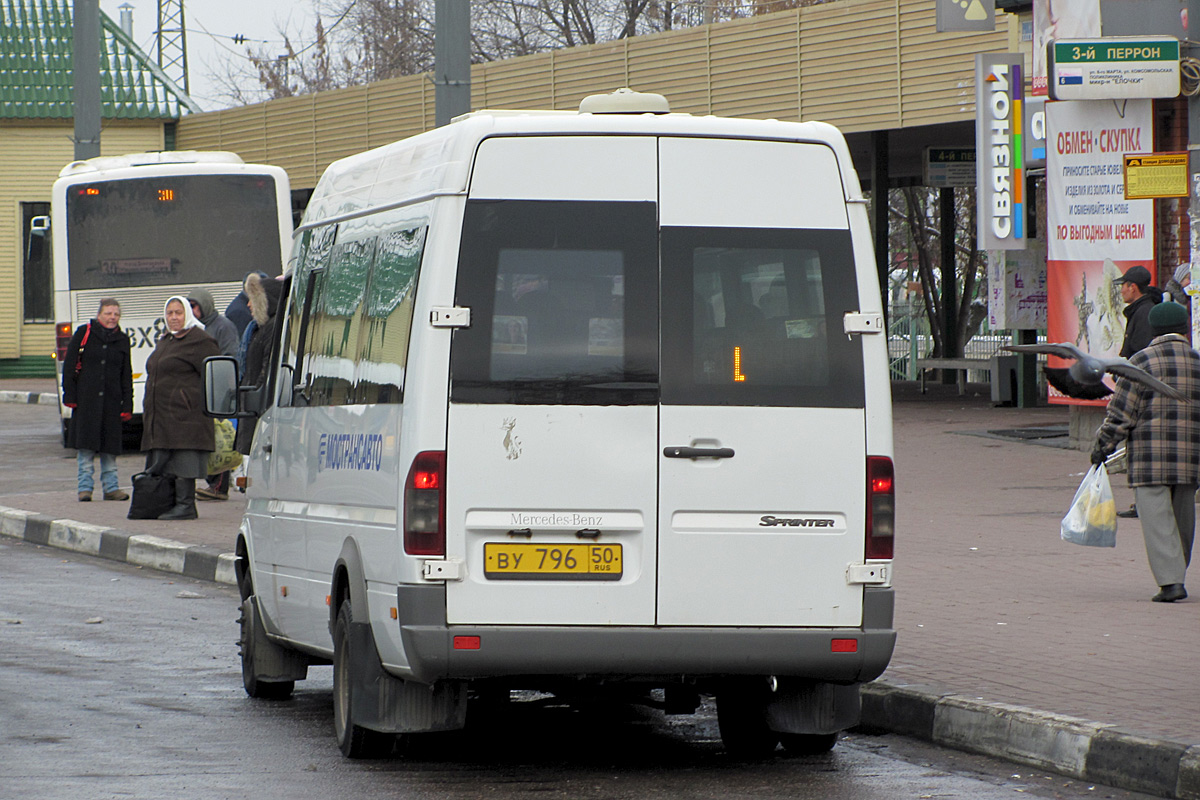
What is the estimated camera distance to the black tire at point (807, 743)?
23.4 ft

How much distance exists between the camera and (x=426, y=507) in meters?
6.32

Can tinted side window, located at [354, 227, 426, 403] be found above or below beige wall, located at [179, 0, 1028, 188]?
below

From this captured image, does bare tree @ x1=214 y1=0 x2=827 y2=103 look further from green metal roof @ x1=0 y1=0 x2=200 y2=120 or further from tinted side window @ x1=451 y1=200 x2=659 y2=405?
tinted side window @ x1=451 y1=200 x2=659 y2=405

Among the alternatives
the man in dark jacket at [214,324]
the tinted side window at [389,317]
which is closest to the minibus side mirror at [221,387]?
the tinted side window at [389,317]

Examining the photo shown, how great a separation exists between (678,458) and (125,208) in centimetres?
1748

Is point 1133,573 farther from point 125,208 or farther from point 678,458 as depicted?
point 125,208

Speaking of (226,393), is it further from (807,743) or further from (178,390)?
(178,390)

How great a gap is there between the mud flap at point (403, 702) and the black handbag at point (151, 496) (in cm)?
906

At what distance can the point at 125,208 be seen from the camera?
2281cm

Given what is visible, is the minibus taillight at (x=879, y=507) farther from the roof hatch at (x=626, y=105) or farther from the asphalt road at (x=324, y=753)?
the roof hatch at (x=626, y=105)

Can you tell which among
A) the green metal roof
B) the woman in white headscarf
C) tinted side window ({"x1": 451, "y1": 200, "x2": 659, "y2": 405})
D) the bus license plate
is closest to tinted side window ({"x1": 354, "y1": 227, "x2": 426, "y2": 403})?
tinted side window ({"x1": 451, "y1": 200, "x2": 659, "y2": 405})

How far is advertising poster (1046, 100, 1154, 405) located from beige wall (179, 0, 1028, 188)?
11.2 feet

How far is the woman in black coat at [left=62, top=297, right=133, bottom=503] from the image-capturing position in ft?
53.6

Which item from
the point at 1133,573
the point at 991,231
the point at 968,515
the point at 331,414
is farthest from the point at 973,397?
the point at 331,414
